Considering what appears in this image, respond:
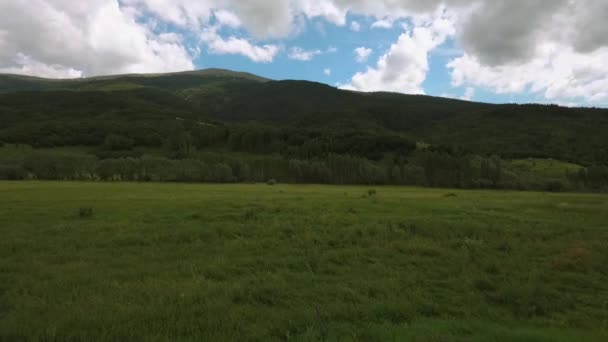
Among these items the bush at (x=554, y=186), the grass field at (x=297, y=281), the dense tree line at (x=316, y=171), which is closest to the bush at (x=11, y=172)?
the dense tree line at (x=316, y=171)

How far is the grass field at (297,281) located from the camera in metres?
6.14

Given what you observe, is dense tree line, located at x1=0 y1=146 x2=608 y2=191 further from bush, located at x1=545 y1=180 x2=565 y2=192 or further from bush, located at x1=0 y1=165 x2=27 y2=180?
bush, located at x1=0 y1=165 x2=27 y2=180

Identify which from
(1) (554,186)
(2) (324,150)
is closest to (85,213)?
(1) (554,186)

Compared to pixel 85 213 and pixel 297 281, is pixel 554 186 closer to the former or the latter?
pixel 297 281

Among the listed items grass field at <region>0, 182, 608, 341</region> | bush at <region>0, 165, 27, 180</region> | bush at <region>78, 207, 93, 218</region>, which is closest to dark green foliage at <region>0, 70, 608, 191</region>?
bush at <region>0, 165, 27, 180</region>

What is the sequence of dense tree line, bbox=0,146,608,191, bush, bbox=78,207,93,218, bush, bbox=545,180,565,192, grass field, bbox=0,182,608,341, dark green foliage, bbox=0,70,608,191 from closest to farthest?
grass field, bbox=0,182,608,341 < bush, bbox=78,207,93,218 < dense tree line, bbox=0,146,608,191 < dark green foliage, bbox=0,70,608,191 < bush, bbox=545,180,565,192

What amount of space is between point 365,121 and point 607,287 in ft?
625

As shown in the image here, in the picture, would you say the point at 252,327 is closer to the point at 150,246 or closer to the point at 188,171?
the point at 150,246

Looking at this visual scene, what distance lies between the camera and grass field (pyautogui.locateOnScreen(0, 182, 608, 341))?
6141mm

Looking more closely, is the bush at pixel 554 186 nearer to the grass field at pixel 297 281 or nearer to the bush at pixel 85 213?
the grass field at pixel 297 281

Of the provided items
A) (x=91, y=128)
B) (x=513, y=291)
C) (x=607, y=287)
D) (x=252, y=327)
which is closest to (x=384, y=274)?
(x=513, y=291)

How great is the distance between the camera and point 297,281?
29.3 feet

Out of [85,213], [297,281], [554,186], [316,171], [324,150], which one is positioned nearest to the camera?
[297,281]

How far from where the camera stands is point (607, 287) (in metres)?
9.59
